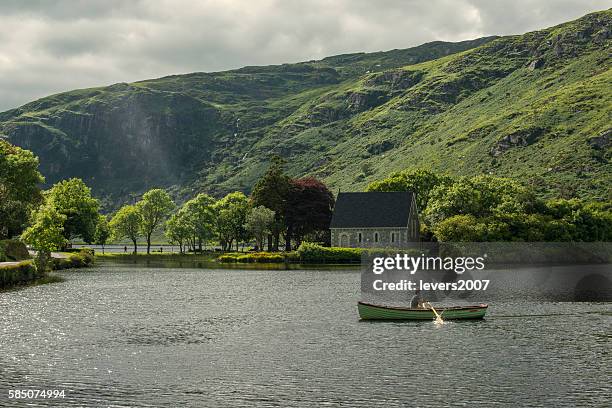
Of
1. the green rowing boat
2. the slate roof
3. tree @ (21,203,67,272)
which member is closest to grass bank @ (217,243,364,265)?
the slate roof

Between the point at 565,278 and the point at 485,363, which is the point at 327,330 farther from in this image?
the point at 565,278

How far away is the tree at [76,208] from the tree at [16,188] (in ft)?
70.4

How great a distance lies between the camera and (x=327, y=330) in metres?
52.2

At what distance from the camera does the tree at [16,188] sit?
123812mm

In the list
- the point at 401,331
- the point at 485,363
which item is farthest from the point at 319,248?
the point at 485,363

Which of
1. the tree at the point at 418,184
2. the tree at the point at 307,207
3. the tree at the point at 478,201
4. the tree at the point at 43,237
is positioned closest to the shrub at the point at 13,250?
the tree at the point at 43,237

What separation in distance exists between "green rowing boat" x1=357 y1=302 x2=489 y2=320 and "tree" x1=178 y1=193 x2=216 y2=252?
135 metres

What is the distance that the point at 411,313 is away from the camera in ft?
189

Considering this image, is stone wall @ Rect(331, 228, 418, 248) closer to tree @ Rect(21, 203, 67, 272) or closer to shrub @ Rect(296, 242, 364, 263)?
shrub @ Rect(296, 242, 364, 263)

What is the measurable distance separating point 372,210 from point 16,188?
76997mm

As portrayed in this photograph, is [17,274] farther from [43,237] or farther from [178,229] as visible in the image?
[178,229]

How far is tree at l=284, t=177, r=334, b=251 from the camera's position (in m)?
175

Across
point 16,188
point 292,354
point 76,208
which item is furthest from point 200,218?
point 292,354

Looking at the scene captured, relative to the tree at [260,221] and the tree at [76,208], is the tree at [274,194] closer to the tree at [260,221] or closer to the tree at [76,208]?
the tree at [260,221]
